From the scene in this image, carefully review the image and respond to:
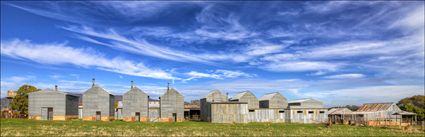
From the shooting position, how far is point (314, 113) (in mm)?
75875

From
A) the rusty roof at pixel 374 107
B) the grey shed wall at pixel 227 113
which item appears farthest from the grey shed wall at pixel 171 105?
the rusty roof at pixel 374 107

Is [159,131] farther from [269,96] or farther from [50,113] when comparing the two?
[269,96]

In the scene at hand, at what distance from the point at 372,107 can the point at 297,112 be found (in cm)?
1490

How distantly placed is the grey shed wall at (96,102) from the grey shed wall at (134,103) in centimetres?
310

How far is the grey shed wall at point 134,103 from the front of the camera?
2884 inches

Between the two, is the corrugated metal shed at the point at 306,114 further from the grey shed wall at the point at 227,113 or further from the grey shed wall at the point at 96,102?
the grey shed wall at the point at 96,102

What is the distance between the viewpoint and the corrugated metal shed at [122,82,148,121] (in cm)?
7312

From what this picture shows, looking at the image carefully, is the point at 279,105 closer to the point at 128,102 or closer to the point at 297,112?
the point at 297,112

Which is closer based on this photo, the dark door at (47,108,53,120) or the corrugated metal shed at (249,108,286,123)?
the dark door at (47,108,53,120)

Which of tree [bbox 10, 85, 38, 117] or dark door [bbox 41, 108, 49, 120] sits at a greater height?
tree [bbox 10, 85, 38, 117]

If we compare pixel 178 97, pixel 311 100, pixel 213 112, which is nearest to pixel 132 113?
pixel 178 97

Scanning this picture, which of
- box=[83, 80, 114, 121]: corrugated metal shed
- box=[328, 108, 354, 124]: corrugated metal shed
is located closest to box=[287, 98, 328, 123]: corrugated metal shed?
box=[328, 108, 354, 124]: corrugated metal shed

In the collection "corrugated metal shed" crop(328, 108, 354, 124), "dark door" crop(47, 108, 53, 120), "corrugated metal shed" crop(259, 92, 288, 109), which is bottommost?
"corrugated metal shed" crop(328, 108, 354, 124)

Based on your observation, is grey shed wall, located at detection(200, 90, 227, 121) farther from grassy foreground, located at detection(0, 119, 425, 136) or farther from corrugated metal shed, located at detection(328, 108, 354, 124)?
grassy foreground, located at detection(0, 119, 425, 136)
